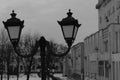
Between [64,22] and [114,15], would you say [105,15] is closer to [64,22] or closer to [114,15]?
[114,15]

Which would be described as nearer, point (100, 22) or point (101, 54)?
point (101, 54)

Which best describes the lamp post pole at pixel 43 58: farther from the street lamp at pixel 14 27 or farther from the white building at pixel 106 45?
the white building at pixel 106 45

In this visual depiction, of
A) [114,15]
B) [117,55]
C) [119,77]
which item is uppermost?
[114,15]

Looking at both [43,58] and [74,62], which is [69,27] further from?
[74,62]

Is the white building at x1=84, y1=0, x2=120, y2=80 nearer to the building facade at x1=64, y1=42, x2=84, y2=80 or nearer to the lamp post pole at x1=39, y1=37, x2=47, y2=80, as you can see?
the building facade at x1=64, y1=42, x2=84, y2=80

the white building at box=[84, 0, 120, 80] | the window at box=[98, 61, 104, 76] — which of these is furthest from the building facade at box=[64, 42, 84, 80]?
the window at box=[98, 61, 104, 76]

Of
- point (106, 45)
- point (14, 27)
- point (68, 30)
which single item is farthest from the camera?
point (106, 45)

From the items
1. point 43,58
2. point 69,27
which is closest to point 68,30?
point 69,27

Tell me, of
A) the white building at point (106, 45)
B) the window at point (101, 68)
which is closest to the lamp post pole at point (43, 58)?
the white building at point (106, 45)

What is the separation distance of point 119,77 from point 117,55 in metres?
2.38

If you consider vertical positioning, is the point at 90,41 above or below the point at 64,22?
above

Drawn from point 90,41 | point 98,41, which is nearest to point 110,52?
point 98,41

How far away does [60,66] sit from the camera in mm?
122688

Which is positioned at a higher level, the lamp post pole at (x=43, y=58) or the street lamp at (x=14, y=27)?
the street lamp at (x=14, y=27)
